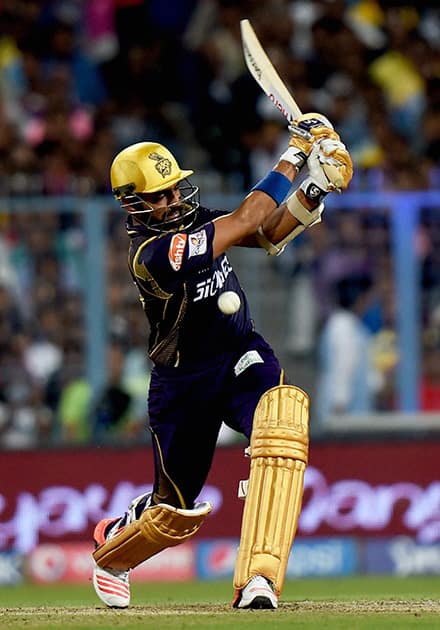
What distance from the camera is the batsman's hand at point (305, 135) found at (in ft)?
22.8

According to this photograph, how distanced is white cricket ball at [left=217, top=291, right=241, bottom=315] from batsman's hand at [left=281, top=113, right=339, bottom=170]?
0.67 meters

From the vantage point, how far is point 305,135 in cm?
699

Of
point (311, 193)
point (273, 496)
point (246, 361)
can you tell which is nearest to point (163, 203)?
point (311, 193)

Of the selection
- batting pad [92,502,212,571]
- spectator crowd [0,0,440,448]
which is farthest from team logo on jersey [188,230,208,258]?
spectator crowd [0,0,440,448]

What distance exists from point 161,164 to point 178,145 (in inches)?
275

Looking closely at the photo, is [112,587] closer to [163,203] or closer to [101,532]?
[101,532]

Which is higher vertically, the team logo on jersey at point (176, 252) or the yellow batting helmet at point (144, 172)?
the yellow batting helmet at point (144, 172)

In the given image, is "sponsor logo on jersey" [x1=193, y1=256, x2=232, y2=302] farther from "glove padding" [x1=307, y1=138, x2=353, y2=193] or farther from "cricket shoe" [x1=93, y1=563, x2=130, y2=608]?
"cricket shoe" [x1=93, y1=563, x2=130, y2=608]

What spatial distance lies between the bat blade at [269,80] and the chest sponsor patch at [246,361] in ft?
3.88

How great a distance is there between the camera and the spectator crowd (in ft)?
39.1

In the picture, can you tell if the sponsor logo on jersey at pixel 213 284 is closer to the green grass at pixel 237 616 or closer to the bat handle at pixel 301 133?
the bat handle at pixel 301 133

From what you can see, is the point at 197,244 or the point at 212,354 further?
the point at 212,354

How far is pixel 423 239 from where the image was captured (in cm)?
1202

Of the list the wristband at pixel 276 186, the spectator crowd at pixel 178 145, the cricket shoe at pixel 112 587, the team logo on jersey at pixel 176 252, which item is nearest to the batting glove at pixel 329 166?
the wristband at pixel 276 186
